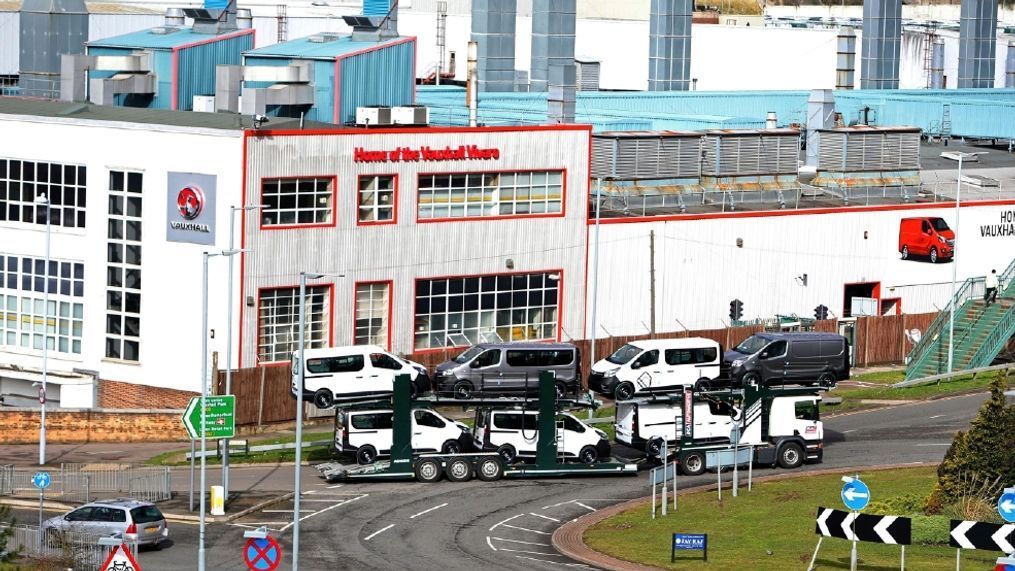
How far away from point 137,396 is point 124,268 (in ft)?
16.8

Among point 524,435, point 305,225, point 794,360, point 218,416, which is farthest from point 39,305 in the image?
point 794,360

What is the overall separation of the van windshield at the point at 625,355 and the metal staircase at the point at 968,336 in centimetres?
1716

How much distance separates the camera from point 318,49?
289 ft

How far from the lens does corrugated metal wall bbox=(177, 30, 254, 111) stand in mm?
90750

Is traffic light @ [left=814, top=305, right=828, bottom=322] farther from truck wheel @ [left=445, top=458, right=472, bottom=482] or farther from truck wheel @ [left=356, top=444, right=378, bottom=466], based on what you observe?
truck wheel @ [left=356, top=444, right=378, bottom=466]

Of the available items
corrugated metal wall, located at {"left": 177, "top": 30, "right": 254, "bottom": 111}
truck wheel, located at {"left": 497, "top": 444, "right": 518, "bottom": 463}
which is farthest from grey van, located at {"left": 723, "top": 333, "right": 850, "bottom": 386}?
corrugated metal wall, located at {"left": 177, "top": 30, "right": 254, "bottom": 111}

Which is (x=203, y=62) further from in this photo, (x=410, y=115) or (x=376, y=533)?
(x=376, y=533)

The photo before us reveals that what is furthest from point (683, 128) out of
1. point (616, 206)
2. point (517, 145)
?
point (517, 145)

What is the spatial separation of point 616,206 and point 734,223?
5.44 meters

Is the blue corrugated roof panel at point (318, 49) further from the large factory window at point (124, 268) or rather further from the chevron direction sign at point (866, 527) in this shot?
the chevron direction sign at point (866, 527)

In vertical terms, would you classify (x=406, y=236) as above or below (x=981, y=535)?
above

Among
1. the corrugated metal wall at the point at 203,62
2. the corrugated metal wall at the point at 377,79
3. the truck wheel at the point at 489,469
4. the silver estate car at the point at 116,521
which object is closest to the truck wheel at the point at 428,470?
the truck wheel at the point at 489,469

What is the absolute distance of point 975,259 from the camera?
88.2 metres

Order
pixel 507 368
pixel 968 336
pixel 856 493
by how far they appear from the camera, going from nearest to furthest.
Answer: pixel 856 493
pixel 507 368
pixel 968 336
